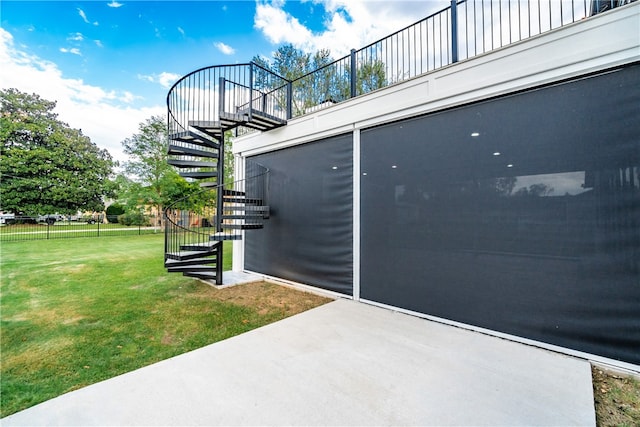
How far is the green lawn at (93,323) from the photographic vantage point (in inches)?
79.4

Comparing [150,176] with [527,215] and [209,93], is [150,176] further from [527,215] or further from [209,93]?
[527,215]

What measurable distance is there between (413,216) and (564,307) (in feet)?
5.30

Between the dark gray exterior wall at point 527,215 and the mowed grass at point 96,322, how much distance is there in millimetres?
1862

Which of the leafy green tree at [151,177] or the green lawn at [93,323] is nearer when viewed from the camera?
the green lawn at [93,323]

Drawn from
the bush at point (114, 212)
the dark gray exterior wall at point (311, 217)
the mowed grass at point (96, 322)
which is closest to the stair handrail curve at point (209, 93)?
the dark gray exterior wall at point (311, 217)

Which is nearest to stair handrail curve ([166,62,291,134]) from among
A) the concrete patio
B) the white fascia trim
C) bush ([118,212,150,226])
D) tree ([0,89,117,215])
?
the concrete patio

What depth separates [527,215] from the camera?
100 inches

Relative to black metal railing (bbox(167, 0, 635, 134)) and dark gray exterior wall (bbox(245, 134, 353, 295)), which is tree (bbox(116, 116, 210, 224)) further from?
dark gray exterior wall (bbox(245, 134, 353, 295))

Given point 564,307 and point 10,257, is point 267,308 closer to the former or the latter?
point 564,307

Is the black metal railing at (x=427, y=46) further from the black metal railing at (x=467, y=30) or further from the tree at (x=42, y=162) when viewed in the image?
the tree at (x=42, y=162)

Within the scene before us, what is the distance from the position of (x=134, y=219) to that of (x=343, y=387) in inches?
735

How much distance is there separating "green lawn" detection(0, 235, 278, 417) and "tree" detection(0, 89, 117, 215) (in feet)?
54.9

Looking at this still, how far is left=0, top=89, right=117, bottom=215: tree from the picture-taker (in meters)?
16.7

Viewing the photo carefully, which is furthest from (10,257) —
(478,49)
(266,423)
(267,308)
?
(478,49)
